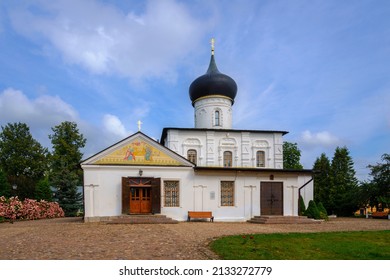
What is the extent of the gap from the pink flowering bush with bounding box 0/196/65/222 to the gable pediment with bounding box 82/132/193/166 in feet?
27.4

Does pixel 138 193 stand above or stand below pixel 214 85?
below

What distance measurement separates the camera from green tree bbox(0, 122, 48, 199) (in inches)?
1635

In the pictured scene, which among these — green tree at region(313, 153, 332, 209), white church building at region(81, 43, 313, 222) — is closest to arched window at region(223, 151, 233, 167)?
white church building at region(81, 43, 313, 222)

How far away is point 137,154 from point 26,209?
10.7m

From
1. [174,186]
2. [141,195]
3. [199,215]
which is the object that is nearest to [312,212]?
[199,215]

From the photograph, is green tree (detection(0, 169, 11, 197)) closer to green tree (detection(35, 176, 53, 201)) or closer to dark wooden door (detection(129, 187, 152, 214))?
green tree (detection(35, 176, 53, 201))

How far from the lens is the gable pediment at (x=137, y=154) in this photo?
20547 millimetres

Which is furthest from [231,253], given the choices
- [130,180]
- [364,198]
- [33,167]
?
[33,167]

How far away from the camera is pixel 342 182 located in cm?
4128

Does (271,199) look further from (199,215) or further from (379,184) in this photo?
(379,184)

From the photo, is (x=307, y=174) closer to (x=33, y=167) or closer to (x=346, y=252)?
(x=346, y=252)

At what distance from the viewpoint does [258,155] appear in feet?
94.9

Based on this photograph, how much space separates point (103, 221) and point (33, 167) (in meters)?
27.1
